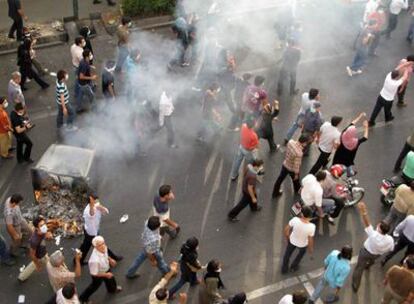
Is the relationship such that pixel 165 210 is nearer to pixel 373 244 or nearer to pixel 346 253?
pixel 346 253

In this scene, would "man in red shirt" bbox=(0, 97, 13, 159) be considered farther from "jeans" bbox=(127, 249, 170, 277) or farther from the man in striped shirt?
"jeans" bbox=(127, 249, 170, 277)

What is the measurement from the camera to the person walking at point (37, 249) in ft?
27.9

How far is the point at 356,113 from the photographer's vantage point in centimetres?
1255

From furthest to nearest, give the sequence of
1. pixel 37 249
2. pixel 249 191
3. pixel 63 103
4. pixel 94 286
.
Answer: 1. pixel 63 103
2. pixel 249 191
3. pixel 37 249
4. pixel 94 286

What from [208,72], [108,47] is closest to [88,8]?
[108,47]

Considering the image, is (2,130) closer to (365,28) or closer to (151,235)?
(151,235)

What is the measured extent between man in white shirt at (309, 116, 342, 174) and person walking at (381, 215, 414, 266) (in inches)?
79.5

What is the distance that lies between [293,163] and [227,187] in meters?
1.42

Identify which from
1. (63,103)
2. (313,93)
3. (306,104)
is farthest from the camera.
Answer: (63,103)

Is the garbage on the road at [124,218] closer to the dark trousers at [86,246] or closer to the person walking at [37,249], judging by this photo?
the dark trousers at [86,246]

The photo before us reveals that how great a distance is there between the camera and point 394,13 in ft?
47.1

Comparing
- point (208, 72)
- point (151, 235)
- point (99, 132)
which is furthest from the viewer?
point (208, 72)

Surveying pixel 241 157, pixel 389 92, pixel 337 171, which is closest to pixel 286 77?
pixel 389 92

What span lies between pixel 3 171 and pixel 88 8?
612 centimetres
